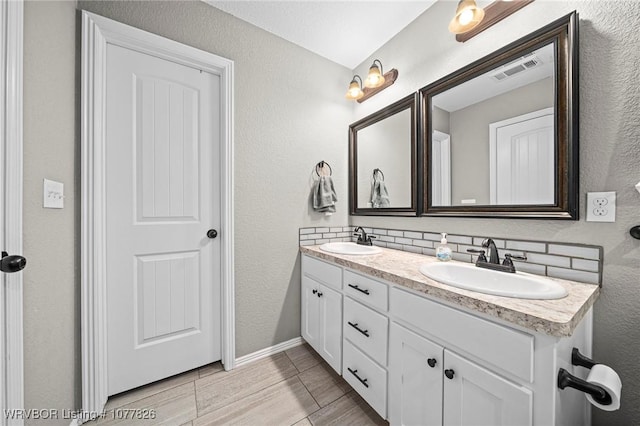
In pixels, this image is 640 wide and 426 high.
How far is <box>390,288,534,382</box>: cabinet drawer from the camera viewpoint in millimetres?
689

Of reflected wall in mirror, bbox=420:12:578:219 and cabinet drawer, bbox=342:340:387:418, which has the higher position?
reflected wall in mirror, bbox=420:12:578:219

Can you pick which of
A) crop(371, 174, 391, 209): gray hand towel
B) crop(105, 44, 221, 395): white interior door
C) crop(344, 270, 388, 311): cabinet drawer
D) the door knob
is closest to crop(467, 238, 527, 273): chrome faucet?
crop(344, 270, 388, 311): cabinet drawer

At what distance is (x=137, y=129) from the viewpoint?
140cm

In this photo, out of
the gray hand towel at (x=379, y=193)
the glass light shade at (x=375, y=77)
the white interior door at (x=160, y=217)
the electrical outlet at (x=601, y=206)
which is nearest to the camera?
the electrical outlet at (x=601, y=206)

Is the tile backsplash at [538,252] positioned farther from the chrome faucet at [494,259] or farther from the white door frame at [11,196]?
the white door frame at [11,196]

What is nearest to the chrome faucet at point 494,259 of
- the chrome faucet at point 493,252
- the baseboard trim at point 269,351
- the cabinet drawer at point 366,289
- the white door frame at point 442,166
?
the chrome faucet at point 493,252

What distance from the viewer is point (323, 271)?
1618 mm

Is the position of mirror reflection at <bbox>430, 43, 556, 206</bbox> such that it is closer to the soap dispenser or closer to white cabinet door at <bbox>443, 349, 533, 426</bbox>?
the soap dispenser

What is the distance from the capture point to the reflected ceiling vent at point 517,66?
1.11m

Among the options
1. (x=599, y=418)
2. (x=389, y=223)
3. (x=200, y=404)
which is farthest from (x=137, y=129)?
(x=599, y=418)

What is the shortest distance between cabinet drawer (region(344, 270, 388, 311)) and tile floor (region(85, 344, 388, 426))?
0.61 m

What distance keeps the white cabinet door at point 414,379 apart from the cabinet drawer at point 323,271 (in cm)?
45

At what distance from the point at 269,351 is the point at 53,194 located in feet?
5.11

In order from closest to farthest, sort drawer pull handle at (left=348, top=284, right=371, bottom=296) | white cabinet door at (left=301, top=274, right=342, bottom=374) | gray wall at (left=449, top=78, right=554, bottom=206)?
gray wall at (left=449, top=78, right=554, bottom=206) → drawer pull handle at (left=348, top=284, right=371, bottom=296) → white cabinet door at (left=301, top=274, right=342, bottom=374)
